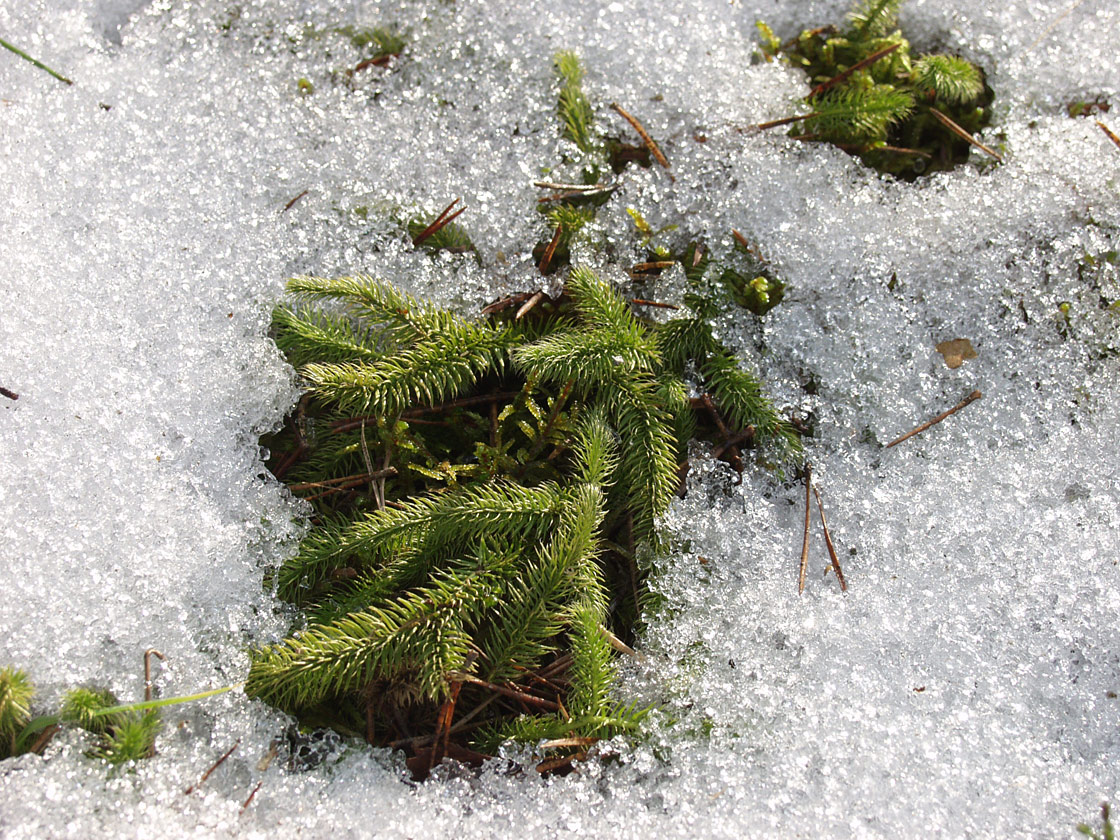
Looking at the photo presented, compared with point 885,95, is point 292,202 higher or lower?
higher

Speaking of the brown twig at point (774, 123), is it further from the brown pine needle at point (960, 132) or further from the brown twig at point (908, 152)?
the brown pine needle at point (960, 132)

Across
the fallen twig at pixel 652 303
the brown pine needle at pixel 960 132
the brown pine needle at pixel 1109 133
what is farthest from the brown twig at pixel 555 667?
the brown pine needle at pixel 1109 133

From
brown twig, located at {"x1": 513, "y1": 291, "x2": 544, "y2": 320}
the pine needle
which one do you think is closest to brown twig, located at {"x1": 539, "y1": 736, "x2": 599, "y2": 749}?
brown twig, located at {"x1": 513, "y1": 291, "x2": 544, "y2": 320}

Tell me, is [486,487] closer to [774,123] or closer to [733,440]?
[733,440]

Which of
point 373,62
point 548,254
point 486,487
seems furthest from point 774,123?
point 486,487

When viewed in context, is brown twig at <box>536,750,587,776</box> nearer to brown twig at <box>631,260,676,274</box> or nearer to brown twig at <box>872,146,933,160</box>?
brown twig at <box>631,260,676,274</box>

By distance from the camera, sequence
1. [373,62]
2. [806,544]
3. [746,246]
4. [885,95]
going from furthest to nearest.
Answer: [373,62], [885,95], [746,246], [806,544]
